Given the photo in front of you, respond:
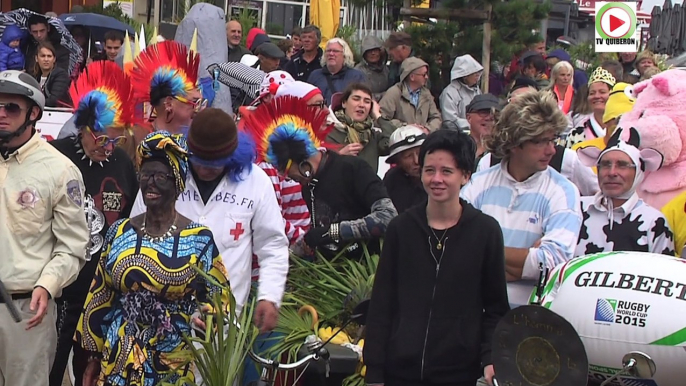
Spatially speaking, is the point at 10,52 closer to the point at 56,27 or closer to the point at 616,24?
the point at 56,27

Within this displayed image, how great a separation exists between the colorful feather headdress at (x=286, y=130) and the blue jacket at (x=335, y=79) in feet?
13.5

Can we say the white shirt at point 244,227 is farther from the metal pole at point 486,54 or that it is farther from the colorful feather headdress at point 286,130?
the metal pole at point 486,54

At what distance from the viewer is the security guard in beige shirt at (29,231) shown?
16.1 feet

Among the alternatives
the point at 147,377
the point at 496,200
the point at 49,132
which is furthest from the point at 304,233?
the point at 49,132

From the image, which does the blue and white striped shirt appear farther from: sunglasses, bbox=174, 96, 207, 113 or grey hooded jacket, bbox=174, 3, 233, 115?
grey hooded jacket, bbox=174, 3, 233, 115

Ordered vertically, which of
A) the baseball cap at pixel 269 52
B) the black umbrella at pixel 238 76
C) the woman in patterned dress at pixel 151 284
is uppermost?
the baseball cap at pixel 269 52

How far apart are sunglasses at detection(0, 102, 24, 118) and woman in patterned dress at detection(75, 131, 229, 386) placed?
81 cm

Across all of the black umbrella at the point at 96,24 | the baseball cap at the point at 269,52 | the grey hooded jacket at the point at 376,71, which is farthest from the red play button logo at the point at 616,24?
the black umbrella at the point at 96,24

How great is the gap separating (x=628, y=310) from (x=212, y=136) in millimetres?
2019

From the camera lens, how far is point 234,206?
5.00 m

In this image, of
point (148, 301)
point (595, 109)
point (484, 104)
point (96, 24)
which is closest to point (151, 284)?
point (148, 301)

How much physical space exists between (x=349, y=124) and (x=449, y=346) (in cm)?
354

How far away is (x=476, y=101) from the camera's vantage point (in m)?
7.74

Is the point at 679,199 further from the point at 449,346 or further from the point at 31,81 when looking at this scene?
the point at 31,81
